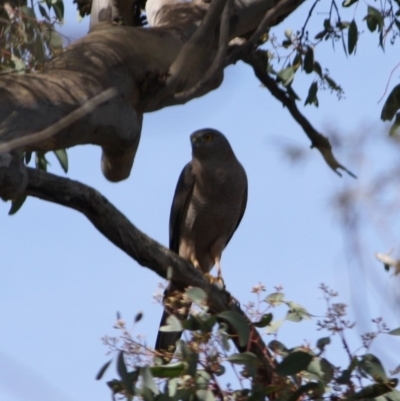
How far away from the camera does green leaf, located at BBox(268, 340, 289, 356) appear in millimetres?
2861

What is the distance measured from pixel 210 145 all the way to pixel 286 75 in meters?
0.76

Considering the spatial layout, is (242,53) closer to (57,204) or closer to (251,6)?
(251,6)

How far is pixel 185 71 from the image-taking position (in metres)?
3.46

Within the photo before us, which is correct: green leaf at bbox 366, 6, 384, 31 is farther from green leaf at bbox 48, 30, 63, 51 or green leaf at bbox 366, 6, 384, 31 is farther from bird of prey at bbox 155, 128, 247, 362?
green leaf at bbox 48, 30, 63, 51

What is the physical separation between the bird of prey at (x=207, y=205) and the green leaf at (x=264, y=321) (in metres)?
2.32

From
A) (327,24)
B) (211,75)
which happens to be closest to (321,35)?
(327,24)

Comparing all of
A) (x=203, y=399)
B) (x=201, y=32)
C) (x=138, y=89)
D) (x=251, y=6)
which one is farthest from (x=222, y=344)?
(x=251, y=6)

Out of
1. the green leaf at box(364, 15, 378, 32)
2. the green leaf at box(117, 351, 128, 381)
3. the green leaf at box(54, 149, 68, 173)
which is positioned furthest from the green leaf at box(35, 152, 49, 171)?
the green leaf at box(117, 351, 128, 381)

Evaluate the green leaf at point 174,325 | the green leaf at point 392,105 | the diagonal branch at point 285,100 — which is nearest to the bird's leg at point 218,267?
the diagonal branch at point 285,100

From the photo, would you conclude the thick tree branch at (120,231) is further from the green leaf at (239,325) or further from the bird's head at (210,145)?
the bird's head at (210,145)

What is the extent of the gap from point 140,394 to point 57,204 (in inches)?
27.9

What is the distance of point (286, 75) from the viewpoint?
16.2ft

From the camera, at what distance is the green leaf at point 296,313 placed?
119 inches

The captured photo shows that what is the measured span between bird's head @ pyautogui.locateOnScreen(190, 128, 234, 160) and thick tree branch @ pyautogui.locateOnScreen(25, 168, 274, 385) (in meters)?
1.84
